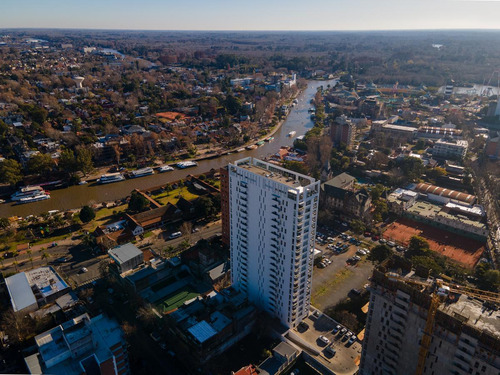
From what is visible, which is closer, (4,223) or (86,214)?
(4,223)

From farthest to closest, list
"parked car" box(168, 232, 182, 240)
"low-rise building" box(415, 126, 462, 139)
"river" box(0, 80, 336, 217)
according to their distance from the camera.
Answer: "low-rise building" box(415, 126, 462, 139), "river" box(0, 80, 336, 217), "parked car" box(168, 232, 182, 240)

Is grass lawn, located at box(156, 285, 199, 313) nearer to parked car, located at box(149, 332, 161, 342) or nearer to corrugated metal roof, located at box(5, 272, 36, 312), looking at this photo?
parked car, located at box(149, 332, 161, 342)

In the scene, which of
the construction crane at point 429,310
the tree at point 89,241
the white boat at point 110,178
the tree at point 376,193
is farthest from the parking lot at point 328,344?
the white boat at point 110,178

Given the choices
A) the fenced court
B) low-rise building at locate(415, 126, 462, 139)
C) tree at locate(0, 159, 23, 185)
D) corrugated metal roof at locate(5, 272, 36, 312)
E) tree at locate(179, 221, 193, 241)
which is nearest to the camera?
corrugated metal roof at locate(5, 272, 36, 312)

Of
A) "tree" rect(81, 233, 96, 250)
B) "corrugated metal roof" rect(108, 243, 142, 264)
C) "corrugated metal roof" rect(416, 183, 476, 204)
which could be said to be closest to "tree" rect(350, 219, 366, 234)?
"corrugated metal roof" rect(416, 183, 476, 204)

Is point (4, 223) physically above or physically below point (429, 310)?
below

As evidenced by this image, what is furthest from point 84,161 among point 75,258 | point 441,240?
point 441,240

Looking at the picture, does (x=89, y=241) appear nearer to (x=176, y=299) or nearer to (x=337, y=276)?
(x=176, y=299)

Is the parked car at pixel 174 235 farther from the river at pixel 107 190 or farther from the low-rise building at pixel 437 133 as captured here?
the low-rise building at pixel 437 133
